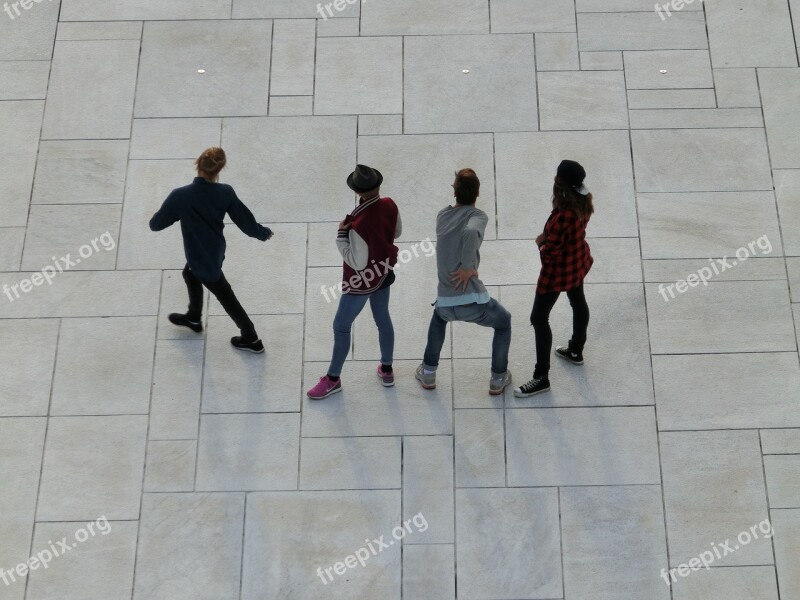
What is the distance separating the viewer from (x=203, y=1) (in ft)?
24.9

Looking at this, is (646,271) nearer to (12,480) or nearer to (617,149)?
(617,149)

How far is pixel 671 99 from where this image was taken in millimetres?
7145

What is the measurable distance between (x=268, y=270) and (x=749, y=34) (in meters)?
4.13

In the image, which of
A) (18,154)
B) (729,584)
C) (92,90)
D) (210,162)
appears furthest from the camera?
(92,90)

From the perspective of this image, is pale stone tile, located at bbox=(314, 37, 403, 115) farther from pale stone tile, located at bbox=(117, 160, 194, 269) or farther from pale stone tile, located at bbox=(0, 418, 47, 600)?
pale stone tile, located at bbox=(0, 418, 47, 600)

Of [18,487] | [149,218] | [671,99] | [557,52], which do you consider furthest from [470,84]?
[18,487]

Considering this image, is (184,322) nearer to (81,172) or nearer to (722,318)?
(81,172)

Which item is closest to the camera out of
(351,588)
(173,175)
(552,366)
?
(351,588)

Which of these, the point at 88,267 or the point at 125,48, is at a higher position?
the point at 125,48

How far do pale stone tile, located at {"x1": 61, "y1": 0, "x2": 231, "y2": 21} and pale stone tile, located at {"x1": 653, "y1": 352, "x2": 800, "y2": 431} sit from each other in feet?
14.2

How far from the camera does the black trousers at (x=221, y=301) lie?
19.3ft

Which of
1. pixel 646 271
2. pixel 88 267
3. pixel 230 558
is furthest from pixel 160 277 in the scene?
pixel 646 271

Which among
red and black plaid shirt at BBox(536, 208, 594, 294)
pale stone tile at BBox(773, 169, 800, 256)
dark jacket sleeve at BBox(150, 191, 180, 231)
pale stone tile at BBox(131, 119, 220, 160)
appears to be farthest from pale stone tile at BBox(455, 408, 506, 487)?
pale stone tile at BBox(131, 119, 220, 160)

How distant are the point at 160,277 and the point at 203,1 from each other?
2443 mm
